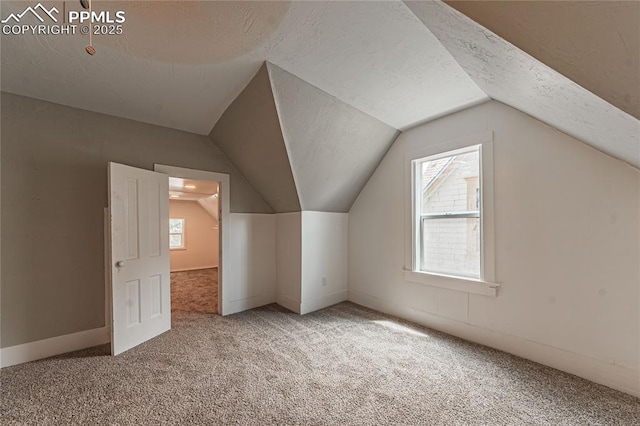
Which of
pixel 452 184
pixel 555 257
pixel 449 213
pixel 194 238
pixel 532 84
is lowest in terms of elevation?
pixel 194 238

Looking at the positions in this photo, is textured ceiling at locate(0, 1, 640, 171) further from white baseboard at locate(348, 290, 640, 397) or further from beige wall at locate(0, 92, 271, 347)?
white baseboard at locate(348, 290, 640, 397)

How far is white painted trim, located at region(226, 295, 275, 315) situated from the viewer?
349 cm

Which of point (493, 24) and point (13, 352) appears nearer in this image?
point (493, 24)

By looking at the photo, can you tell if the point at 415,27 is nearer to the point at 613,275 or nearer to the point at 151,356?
the point at 613,275

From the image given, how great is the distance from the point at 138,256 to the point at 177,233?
4.58 metres

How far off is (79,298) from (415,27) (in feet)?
12.1

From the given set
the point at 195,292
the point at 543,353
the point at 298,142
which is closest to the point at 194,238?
the point at 195,292

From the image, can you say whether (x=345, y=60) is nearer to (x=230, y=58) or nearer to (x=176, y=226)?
(x=230, y=58)

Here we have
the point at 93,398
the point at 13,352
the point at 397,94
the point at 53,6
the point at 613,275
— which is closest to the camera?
the point at 53,6

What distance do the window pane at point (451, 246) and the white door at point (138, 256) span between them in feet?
10.00

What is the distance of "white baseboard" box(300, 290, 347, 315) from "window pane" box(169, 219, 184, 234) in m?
4.86

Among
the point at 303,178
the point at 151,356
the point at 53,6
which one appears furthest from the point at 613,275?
the point at 53,6

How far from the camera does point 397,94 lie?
247 cm

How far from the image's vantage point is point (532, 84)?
1493 millimetres
